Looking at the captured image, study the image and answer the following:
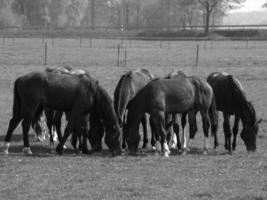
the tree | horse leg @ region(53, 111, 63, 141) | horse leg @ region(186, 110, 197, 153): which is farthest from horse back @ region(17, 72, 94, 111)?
the tree

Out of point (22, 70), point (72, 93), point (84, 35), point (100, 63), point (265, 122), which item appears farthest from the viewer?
point (84, 35)

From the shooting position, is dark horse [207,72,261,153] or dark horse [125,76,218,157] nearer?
dark horse [125,76,218,157]

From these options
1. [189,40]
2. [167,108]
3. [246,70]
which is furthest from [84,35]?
[167,108]

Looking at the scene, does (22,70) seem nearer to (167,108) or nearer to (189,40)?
(167,108)

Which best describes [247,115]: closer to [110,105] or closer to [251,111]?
[251,111]

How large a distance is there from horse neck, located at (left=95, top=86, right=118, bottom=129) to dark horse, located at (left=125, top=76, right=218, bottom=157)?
1.25 ft

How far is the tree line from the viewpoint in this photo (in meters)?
92.2

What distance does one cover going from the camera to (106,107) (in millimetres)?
12133

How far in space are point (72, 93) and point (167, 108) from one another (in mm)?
1976

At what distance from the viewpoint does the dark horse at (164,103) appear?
12.2 m

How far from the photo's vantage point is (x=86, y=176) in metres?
9.62

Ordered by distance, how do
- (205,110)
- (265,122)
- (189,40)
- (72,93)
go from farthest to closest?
Result: (189,40)
(265,122)
(205,110)
(72,93)

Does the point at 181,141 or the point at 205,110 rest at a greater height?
the point at 205,110

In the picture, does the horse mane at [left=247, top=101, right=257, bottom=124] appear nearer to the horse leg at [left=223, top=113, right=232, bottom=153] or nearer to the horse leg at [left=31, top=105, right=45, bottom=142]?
the horse leg at [left=223, top=113, right=232, bottom=153]
